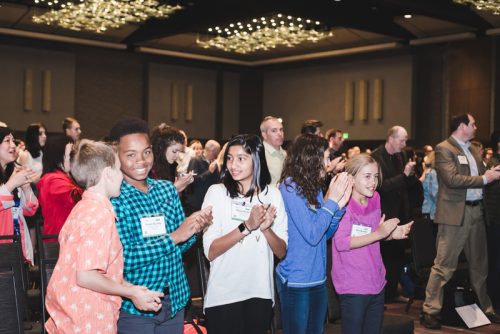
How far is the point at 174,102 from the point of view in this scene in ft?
56.2

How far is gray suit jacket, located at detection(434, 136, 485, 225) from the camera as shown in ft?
17.8

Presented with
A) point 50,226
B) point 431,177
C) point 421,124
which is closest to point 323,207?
point 50,226

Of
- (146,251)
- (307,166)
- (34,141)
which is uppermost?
(34,141)

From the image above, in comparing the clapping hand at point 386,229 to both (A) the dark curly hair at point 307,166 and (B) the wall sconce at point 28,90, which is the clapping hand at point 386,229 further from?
(B) the wall sconce at point 28,90

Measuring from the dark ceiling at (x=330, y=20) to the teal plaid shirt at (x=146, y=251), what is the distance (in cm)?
1000

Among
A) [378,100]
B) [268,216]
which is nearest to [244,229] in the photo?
[268,216]

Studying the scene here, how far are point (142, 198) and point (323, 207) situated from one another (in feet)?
3.31

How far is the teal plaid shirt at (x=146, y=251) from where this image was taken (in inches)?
92.5

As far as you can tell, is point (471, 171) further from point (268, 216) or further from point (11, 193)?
point (11, 193)

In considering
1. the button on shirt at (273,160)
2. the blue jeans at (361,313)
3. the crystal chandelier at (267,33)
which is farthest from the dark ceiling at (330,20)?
the blue jeans at (361,313)

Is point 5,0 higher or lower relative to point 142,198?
higher

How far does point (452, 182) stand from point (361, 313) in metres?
2.58

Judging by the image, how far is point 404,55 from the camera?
15.4 meters

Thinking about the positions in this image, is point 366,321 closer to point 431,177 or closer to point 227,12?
point 431,177
